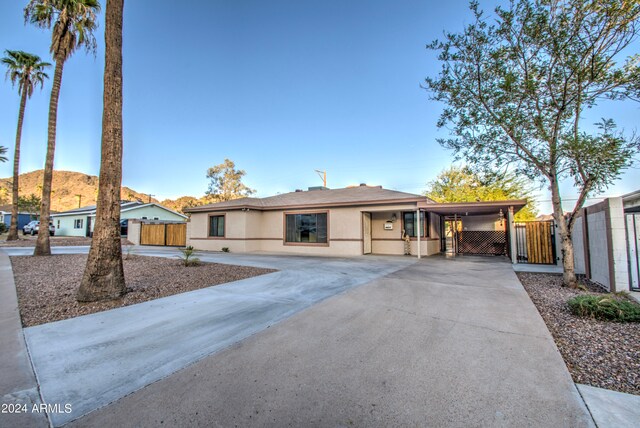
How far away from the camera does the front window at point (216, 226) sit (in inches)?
695

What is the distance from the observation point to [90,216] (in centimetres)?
2939

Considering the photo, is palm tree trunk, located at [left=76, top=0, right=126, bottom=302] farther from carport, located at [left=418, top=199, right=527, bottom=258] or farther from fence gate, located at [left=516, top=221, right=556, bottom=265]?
fence gate, located at [left=516, top=221, right=556, bottom=265]

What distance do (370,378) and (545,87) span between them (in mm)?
7714

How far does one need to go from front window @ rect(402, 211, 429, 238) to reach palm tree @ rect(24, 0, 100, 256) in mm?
16363

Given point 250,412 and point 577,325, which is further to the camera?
point 577,325

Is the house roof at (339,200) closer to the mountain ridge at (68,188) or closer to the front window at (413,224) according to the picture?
the front window at (413,224)

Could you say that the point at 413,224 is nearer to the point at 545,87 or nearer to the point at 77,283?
the point at 545,87

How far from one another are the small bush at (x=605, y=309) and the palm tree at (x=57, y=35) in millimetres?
17370

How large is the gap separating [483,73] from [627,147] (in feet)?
11.0

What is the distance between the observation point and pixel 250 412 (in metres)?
2.08

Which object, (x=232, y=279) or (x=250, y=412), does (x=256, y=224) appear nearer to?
(x=232, y=279)

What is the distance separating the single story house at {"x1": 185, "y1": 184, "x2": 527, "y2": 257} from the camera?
45.5ft

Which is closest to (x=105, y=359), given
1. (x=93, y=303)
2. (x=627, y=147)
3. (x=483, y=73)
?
(x=93, y=303)

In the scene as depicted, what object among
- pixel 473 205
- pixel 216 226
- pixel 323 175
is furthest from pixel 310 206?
pixel 323 175
